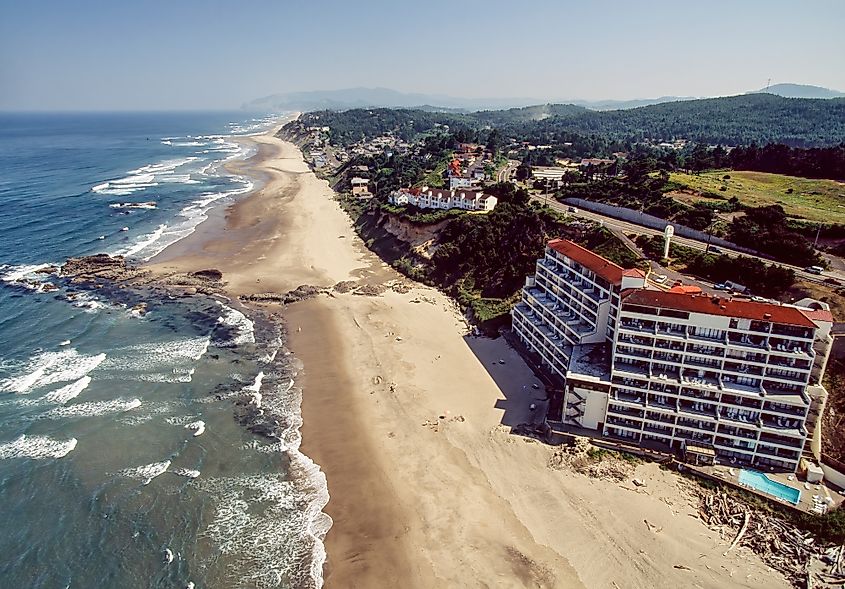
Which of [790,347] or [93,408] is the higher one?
[790,347]

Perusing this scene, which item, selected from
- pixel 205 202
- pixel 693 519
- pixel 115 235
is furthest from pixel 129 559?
pixel 205 202

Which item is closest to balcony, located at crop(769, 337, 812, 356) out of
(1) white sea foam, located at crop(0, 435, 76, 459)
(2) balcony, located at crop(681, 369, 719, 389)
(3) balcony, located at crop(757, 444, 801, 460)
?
(2) balcony, located at crop(681, 369, 719, 389)

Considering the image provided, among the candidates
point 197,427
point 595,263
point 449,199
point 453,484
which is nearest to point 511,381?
point 595,263

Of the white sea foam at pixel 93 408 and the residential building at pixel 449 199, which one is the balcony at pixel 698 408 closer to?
the white sea foam at pixel 93 408

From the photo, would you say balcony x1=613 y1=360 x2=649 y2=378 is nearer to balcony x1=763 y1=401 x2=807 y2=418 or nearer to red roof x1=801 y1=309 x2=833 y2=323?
balcony x1=763 y1=401 x2=807 y2=418

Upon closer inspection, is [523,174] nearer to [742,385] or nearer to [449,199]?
[449,199]

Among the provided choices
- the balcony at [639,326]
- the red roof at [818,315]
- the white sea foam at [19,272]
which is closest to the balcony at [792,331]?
the red roof at [818,315]
